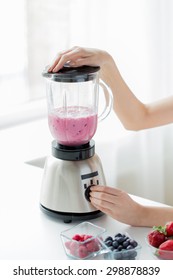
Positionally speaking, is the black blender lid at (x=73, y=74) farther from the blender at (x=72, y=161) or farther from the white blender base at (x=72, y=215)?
the white blender base at (x=72, y=215)

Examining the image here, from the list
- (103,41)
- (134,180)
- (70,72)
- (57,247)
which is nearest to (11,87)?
(103,41)

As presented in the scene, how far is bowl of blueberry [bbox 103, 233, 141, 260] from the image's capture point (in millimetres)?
1546

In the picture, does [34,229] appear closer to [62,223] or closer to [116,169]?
[62,223]

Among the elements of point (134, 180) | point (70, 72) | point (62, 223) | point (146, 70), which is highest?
point (70, 72)

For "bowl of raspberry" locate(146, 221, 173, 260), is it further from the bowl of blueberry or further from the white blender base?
the white blender base

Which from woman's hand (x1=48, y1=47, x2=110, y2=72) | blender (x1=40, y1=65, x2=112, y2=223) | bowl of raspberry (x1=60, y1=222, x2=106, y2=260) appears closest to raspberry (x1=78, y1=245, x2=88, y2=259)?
bowl of raspberry (x1=60, y1=222, x2=106, y2=260)

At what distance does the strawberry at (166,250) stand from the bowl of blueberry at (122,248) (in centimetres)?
6

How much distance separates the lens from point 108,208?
5.75 feet

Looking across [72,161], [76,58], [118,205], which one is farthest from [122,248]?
[76,58]

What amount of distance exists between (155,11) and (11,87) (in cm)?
67

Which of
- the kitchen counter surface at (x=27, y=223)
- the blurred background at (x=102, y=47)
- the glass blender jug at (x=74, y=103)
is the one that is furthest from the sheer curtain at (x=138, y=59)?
the glass blender jug at (x=74, y=103)

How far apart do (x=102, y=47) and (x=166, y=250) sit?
137 centimetres

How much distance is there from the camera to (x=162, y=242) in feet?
5.07

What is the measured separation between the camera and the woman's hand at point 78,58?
69.9 inches
